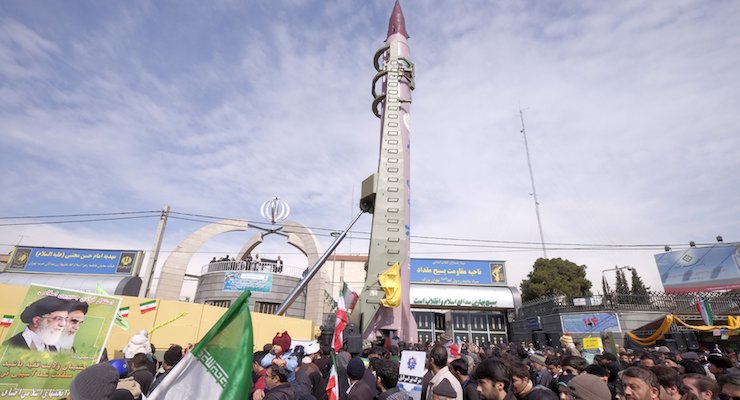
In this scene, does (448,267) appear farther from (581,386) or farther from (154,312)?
(581,386)

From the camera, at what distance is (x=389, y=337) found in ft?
51.6

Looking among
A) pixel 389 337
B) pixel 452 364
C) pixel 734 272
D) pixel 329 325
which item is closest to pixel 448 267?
pixel 329 325

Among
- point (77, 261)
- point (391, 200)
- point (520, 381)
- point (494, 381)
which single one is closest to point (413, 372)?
point (520, 381)

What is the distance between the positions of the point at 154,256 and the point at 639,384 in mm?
23070

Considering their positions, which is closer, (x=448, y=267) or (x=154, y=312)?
(x=154, y=312)

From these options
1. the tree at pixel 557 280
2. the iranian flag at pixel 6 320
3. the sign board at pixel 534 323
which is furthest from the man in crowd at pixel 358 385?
the tree at pixel 557 280

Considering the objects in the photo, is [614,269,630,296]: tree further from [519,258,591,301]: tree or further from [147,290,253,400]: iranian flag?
[147,290,253,400]: iranian flag

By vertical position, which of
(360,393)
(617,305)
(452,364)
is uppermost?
(617,305)

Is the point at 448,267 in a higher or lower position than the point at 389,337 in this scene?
higher

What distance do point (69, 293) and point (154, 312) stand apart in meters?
8.03

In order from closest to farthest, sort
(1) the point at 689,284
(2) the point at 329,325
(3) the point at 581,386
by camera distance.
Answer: (3) the point at 581,386 < (2) the point at 329,325 < (1) the point at 689,284

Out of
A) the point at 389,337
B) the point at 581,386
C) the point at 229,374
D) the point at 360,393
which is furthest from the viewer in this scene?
the point at 389,337

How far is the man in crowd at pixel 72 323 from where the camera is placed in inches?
225

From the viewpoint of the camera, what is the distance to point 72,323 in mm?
5855
